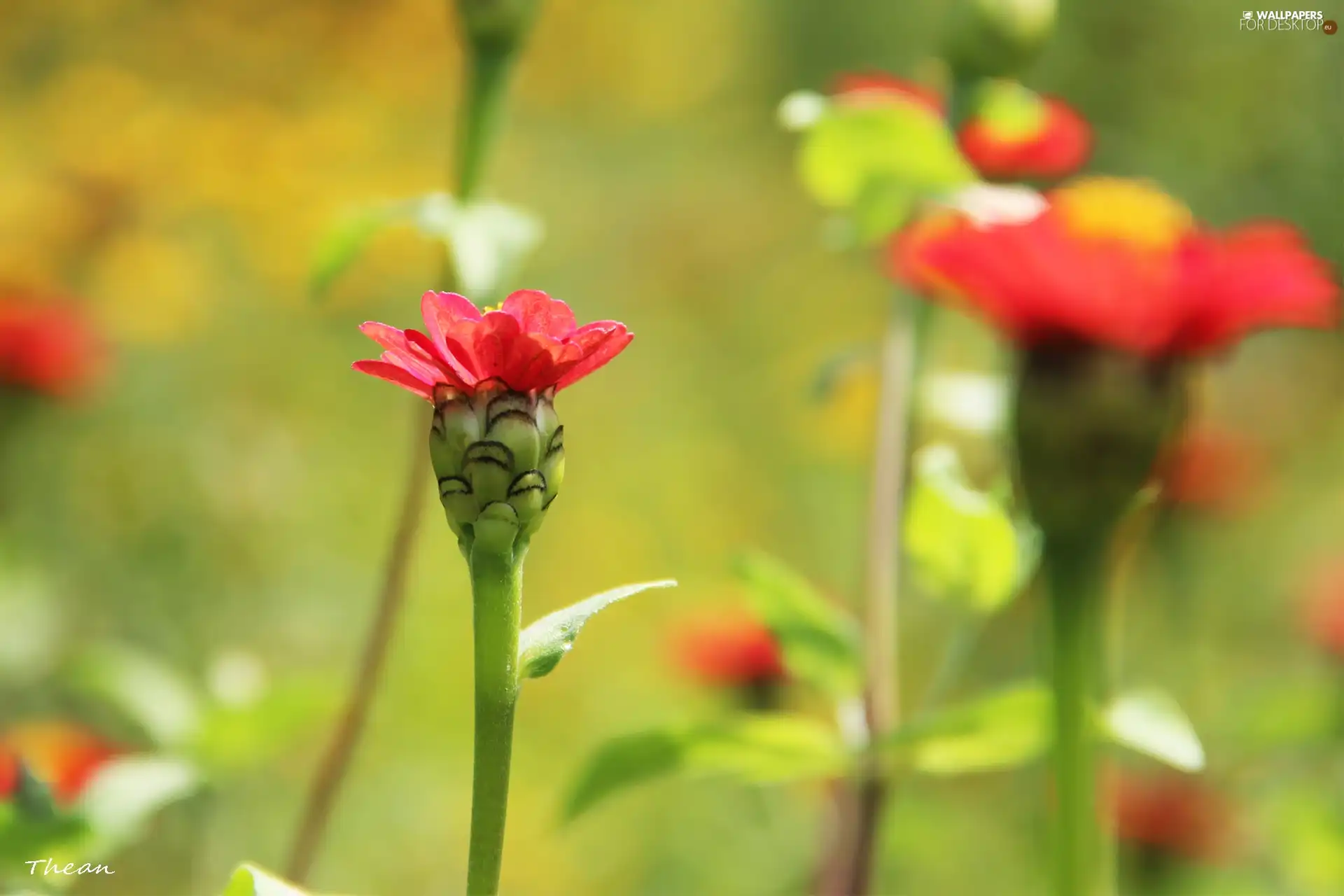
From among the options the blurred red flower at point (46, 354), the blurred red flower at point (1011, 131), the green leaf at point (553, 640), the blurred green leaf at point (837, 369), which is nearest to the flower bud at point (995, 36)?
the blurred red flower at point (1011, 131)

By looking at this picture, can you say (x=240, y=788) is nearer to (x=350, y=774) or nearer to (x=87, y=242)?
(x=350, y=774)

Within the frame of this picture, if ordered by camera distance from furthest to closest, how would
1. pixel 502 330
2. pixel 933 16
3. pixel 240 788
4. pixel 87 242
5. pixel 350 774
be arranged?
pixel 933 16 → pixel 87 242 → pixel 350 774 → pixel 240 788 → pixel 502 330

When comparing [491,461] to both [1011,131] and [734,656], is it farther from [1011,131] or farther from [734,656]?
[734,656]

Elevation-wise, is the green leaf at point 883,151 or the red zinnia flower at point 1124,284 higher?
the green leaf at point 883,151

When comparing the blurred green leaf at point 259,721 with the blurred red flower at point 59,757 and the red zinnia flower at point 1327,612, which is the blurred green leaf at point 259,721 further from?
the red zinnia flower at point 1327,612

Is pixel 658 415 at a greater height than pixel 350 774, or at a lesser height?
greater

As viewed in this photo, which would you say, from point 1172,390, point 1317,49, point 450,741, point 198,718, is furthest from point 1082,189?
point 1317,49

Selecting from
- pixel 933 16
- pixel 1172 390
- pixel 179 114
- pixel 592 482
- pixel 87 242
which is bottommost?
pixel 1172 390
